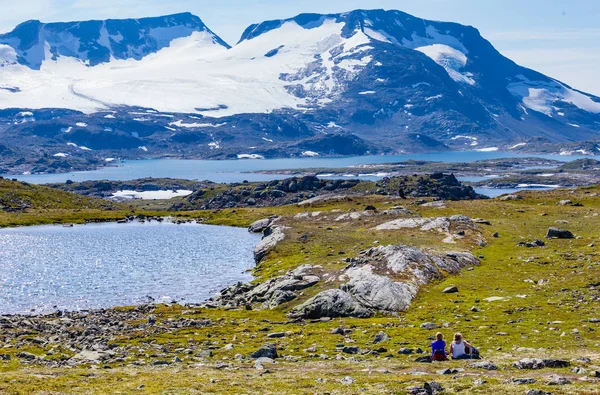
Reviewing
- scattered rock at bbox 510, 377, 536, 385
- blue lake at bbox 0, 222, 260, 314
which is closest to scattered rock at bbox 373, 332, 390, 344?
scattered rock at bbox 510, 377, 536, 385

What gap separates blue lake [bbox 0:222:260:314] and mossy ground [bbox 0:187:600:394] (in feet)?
41.7

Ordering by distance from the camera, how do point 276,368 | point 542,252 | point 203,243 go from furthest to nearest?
point 203,243 → point 542,252 → point 276,368

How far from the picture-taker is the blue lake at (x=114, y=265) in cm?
7888

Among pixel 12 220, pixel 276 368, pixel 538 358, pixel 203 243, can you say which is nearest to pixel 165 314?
pixel 276 368

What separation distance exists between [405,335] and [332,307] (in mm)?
11948

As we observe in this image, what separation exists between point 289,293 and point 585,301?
26.4m

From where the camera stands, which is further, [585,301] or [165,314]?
[165,314]

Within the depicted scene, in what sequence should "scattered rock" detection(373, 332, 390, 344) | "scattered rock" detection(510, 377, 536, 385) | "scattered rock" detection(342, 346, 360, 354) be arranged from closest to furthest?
"scattered rock" detection(510, 377, 536, 385)
"scattered rock" detection(342, 346, 360, 354)
"scattered rock" detection(373, 332, 390, 344)

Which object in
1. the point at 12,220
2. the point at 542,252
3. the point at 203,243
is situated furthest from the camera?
the point at 12,220

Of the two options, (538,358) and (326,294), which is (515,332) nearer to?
(538,358)

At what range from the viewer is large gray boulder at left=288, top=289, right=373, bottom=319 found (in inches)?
2149

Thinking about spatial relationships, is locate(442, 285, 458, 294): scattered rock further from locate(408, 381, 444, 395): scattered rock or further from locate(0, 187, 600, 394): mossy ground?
locate(408, 381, 444, 395): scattered rock

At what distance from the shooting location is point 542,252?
73062mm

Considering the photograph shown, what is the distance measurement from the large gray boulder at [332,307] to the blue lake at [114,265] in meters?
23.7
